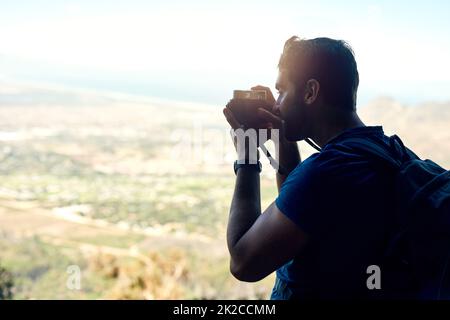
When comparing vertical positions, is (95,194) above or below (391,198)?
above

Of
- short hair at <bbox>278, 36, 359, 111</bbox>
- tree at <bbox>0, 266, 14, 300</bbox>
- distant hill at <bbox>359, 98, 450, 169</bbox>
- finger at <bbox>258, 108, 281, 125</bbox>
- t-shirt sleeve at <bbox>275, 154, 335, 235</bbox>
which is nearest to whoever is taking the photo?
t-shirt sleeve at <bbox>275, 154, 335, 235</bbox>

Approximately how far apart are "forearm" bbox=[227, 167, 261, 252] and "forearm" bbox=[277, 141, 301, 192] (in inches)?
9.1

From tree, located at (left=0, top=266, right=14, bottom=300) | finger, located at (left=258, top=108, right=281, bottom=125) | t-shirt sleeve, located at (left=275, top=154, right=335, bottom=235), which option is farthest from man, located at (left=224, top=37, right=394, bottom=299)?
tree, located at (left=0, top=266, right=14, bottom=300)

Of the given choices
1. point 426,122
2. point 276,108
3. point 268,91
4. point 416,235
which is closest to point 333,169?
point 416,235

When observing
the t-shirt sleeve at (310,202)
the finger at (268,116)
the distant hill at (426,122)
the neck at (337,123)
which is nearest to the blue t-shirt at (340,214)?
the t-shirt sleeve at (310,202)

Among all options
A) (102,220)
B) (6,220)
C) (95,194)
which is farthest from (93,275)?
(95,194)

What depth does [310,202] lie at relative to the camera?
813 millimetres

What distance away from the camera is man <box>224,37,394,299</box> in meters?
0.82

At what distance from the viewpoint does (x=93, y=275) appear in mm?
4992

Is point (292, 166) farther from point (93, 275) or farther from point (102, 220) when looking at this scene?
point (102, 220)

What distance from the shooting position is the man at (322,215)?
820 millimetres

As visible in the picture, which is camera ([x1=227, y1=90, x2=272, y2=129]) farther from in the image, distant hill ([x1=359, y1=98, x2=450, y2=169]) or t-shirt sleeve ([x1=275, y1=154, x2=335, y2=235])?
distant hill ([x1=359, y1=98, x2=450, y2=169])

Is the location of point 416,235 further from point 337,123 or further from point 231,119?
point 231,119
